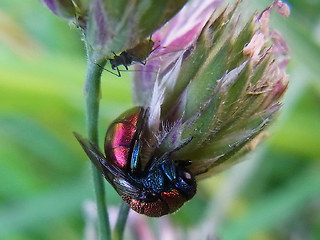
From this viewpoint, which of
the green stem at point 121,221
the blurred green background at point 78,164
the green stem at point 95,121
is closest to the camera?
the green stem at point 95,121

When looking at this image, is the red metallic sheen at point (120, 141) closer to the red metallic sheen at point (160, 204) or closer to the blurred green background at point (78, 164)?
the red metallic sheen at point (160, 204)

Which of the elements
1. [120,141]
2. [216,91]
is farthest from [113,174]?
[216,91]

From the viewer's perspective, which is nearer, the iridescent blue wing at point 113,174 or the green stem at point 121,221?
the iridescent blue wing at point 113,174

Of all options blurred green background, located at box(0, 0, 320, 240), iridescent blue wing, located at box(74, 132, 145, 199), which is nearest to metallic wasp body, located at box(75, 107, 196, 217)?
iridescent blue wing, located at box(74, 132, 145, 199)

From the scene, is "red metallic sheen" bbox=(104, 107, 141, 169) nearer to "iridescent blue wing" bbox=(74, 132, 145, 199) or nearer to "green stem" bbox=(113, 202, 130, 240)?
"iridescent blue wing" bbox=(74, 132, 145, 199)

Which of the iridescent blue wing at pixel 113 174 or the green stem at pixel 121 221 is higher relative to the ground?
the iridescent blue wing at pixel 113 174

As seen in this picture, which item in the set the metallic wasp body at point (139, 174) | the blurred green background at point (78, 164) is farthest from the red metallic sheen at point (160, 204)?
the blurred green background at point (78, 164)

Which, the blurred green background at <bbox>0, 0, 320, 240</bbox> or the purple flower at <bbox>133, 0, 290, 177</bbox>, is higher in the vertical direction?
the purple flower at <bbox>133, 0, 290, 177</bbox>
